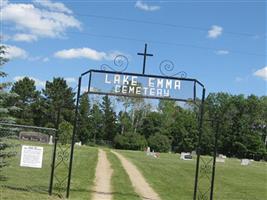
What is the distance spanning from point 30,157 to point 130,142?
240 ft

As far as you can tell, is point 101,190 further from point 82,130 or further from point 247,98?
point 247,98

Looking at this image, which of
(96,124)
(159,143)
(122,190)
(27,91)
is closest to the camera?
(122,190)

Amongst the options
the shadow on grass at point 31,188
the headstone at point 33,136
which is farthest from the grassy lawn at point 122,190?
the headstone at point 33,136

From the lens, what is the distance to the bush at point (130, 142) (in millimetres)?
87188

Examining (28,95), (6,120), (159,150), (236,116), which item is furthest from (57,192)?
(236,116)

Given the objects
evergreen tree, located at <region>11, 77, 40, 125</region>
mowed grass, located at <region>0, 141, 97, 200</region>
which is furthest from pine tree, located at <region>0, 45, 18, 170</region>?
evergreen tree, located at <region>11, 77, 40, 125</region>

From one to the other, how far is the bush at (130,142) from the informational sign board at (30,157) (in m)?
72.4

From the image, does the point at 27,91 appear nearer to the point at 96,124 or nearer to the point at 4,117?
the point at 96,124

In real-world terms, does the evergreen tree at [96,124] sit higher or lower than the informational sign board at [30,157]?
higher

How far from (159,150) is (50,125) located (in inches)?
815

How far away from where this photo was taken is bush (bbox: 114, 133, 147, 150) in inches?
3433

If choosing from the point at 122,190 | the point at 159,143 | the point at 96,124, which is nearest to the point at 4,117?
the point at 122,190

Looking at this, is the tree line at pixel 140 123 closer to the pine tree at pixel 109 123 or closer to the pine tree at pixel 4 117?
the pine tree at pixel 109 123

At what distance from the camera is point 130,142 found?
287 feet
